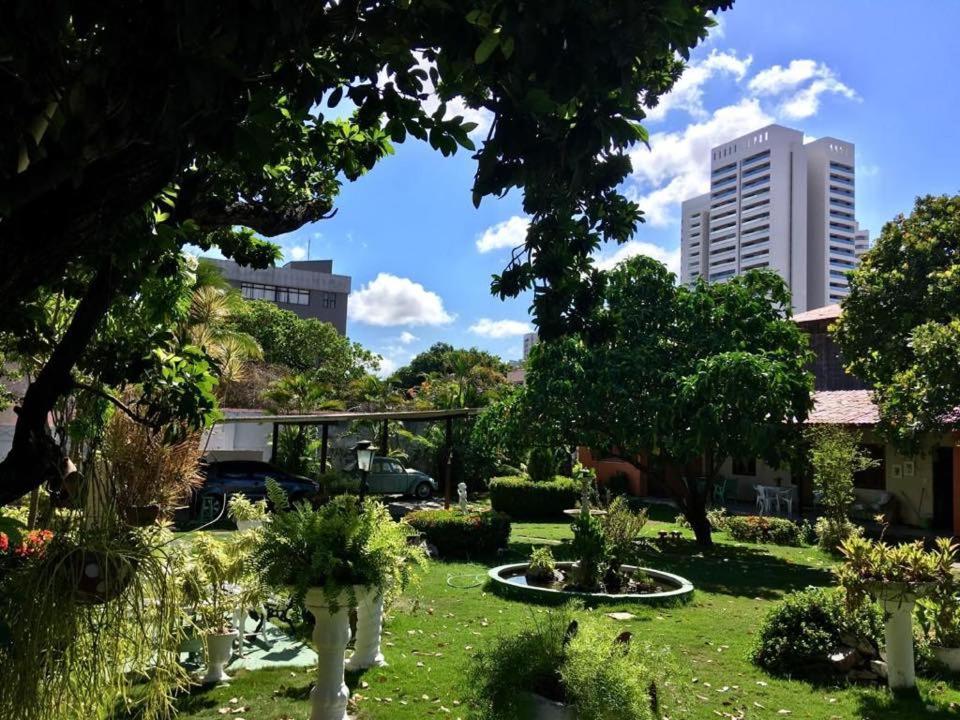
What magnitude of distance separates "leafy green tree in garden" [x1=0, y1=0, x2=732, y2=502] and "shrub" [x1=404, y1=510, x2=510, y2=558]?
32.2ft

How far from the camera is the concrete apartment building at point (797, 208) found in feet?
340

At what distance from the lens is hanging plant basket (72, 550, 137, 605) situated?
3.03m

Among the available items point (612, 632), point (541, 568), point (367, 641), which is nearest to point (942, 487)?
point (541, 568)

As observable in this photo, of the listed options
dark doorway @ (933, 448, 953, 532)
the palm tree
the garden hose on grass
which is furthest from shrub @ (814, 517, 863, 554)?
the palm tree

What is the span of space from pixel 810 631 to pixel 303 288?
6499 centimetres

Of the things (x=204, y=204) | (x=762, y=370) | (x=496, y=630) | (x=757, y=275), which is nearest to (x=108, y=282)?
(x=204, y=204)

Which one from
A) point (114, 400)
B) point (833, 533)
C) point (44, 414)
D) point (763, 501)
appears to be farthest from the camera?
point (763, 501)

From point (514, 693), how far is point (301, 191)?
4.97 metres

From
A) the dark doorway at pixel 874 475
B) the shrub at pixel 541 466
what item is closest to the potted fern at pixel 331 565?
the shrub at pixel 541 466

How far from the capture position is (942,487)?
20.1m

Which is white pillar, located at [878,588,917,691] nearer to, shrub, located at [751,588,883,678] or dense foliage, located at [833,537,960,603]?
dense foliage, located at [833,537,960,603]

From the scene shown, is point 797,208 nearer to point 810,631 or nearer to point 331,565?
point 810,631

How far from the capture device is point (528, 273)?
4723 mm

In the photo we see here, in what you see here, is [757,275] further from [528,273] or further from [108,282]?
[108,282]
